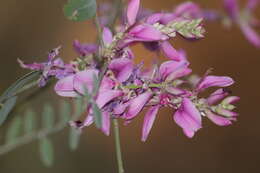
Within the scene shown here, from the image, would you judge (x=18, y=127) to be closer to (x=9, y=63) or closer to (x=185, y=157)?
(x=9, y=63)

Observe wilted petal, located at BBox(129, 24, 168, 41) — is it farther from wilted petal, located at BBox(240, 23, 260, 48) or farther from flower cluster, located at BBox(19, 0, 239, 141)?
wilted petal, located at BBox(240, 23, 260, 48)

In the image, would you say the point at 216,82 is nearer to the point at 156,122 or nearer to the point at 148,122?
the point at 148,122

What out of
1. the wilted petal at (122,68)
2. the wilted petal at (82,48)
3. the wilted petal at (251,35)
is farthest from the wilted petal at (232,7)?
the wilted petal at (122,68)

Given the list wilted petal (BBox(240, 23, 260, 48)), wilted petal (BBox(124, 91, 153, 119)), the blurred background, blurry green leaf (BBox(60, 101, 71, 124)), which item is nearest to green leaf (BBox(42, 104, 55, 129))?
blurry green leaf (BBox(60, 101, 71, 124))

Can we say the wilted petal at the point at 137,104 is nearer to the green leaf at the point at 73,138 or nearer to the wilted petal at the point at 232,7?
the green leaf at the point at 73,138

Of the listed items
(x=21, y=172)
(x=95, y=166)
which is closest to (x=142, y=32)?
(x=21, y=172)
